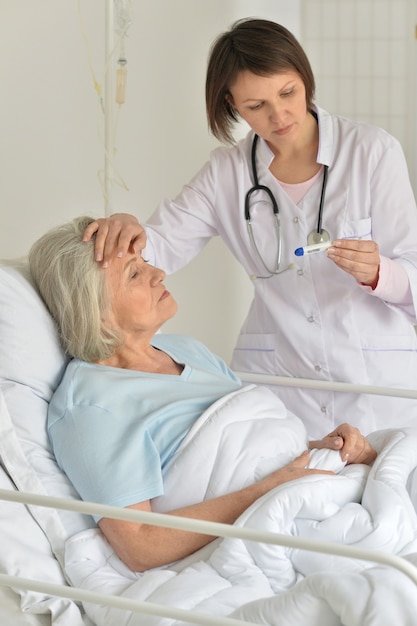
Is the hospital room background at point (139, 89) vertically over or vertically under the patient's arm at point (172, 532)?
over

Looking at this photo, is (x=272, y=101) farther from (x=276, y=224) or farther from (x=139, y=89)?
(x=139, y=89)

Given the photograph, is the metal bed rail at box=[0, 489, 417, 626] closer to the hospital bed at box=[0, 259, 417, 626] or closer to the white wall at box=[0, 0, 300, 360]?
the hospital bed at box=[0, 259, 417, 626]

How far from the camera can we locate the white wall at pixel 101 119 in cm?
357

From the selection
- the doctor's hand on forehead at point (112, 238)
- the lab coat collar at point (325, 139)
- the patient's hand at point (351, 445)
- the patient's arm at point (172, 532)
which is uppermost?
the lab coat collar at point (325, 139)

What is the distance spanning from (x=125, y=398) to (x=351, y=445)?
456 millimetres

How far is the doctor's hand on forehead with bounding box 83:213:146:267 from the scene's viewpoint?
85.7 inches

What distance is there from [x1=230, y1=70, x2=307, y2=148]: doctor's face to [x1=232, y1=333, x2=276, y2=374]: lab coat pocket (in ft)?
1.65

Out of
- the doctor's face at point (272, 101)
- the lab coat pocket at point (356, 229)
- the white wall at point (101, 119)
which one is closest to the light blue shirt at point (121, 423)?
the lab coat pocket at point (356, 229)

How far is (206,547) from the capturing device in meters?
1.96

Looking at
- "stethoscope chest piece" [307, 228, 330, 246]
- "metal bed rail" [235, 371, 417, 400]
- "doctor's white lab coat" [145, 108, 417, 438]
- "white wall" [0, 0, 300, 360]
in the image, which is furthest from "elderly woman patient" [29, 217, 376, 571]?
"white wall" [0, 0, 300, 360]

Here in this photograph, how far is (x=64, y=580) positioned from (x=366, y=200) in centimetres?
112

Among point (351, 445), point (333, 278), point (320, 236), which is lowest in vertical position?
point (351, 445)

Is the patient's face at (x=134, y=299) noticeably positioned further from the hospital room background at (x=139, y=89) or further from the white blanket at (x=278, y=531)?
the hospital room background at (x=139, y=89)

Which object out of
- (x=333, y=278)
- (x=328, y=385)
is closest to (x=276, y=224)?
(x=333, y=278)
